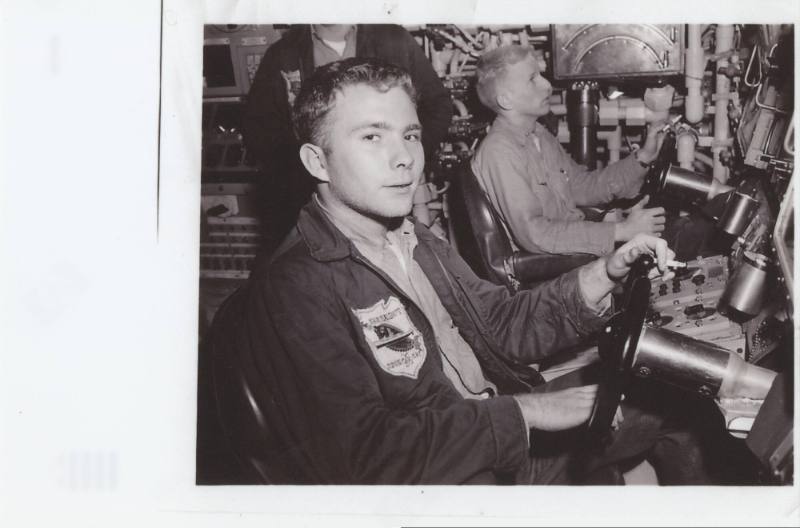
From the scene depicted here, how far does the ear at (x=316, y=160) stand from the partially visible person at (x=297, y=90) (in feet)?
1.99

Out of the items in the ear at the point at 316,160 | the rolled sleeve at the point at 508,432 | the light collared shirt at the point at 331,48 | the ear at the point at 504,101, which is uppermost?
the light collared shirt at the point at 331,48

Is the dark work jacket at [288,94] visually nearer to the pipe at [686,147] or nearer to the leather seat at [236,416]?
the pipe at [686,147]

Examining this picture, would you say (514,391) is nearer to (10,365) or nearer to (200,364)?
(200,364)

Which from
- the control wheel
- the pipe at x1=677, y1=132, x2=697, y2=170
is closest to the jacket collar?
the control wheel

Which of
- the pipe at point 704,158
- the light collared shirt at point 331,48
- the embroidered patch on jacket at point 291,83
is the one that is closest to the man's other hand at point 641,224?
the pipe at point 704,158

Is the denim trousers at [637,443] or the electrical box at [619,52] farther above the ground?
the electrical box at [619,52]

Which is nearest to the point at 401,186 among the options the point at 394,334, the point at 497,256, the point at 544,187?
the point at 394,334

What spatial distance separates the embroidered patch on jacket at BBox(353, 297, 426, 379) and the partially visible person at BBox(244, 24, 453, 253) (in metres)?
0.83

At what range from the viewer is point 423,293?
1262 mm

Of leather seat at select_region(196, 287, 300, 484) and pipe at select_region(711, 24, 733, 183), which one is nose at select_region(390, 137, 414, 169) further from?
pipe at select_region(711, 24, 733, 183)

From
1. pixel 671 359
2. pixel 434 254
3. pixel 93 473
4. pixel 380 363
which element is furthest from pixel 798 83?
pixel 93 473

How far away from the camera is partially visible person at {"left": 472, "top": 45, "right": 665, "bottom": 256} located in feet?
5.88

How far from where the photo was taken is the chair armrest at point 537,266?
1.67 meters

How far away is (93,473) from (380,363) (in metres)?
0.55
